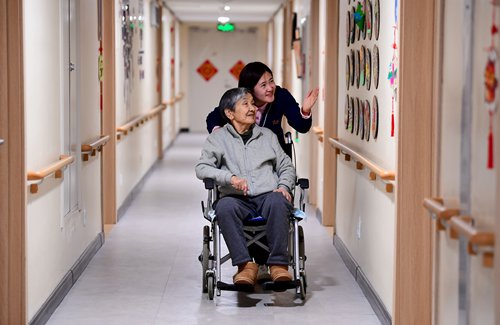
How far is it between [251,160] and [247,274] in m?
0.70

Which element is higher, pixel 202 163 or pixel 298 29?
pixel 298 29

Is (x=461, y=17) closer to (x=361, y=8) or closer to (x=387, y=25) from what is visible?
(x=387, y=25)

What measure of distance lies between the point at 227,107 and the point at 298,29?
585 centimetres

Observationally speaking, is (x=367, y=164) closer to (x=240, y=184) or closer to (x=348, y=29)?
(x=240, y=184)

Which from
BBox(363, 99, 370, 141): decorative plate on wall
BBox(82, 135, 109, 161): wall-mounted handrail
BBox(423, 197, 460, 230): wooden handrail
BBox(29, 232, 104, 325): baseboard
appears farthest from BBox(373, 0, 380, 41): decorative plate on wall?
BBox(29, 232, 104, 325): baseboard

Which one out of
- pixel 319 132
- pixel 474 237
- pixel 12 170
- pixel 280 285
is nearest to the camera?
pixel 474 237

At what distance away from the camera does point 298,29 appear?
11602 mm

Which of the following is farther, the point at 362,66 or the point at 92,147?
the point at 92,147

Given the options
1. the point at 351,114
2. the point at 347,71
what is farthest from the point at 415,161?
the point at 347,71

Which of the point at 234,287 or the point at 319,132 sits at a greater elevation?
the point at 319,132

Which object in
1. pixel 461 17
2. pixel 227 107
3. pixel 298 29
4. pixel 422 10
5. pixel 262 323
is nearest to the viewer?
pixel 461 17

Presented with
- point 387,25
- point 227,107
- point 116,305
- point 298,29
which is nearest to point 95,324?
point 116,305

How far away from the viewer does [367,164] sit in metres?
5.60

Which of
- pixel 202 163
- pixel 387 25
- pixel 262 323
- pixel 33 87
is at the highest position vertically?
pixel 387 25
